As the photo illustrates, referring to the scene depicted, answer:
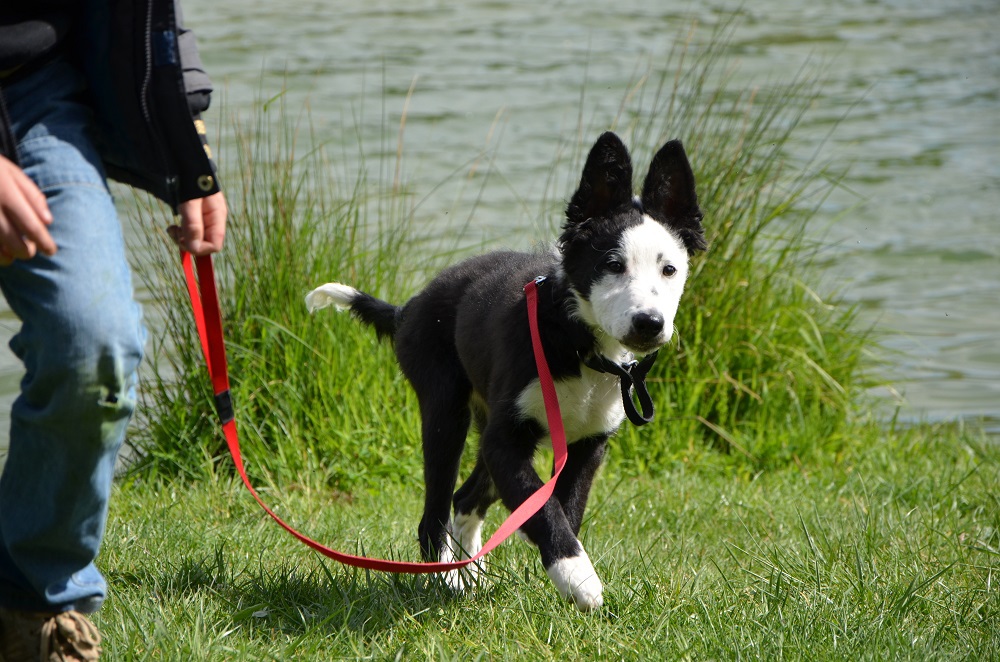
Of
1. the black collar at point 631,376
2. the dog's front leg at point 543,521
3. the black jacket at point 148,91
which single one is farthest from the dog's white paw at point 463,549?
the black jacket at point 148,91

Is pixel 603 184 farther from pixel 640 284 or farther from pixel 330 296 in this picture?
pixel 330 296

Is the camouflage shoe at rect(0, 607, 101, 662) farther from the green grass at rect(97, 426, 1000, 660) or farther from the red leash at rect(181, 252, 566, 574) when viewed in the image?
the red leash at rect(181, 252, 566, 574)

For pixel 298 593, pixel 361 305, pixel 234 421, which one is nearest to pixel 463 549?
pixel 298 593

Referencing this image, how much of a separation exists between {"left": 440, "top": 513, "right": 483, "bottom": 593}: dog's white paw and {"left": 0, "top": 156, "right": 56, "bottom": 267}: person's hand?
1.64m

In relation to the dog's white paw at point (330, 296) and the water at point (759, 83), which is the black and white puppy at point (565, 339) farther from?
the water at point (759, 83)

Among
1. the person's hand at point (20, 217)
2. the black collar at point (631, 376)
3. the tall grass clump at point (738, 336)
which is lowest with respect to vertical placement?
the tall grass clump at point (738, 336)

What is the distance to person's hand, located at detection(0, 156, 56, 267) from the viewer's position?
1.89m

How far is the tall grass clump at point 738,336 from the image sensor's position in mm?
5711

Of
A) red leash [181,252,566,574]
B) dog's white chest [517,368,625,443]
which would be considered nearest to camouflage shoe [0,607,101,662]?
red leash [181,252,566,574]

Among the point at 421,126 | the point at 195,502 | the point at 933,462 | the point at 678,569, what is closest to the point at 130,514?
the point at 195,502

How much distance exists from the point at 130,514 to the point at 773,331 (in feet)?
11.3

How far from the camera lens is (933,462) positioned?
560cm

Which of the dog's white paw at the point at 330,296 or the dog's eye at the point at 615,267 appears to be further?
the dog's white paw at the point at 330,296

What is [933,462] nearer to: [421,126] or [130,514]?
[130,514]
